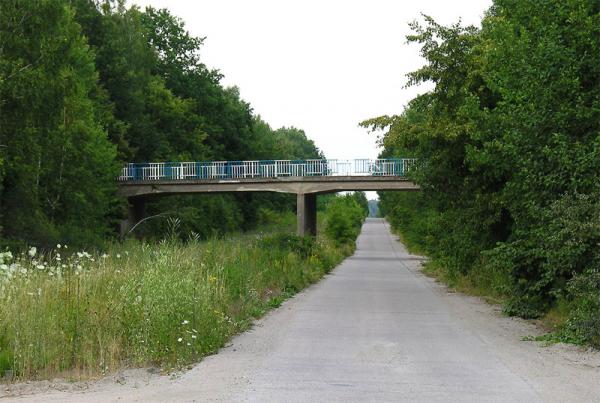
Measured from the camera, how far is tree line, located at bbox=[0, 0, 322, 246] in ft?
113

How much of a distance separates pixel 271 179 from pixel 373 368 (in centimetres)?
4654

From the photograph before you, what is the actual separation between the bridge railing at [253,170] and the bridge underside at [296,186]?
64cm

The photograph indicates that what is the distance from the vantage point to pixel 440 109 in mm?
23344

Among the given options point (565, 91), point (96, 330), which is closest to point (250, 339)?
point (96, 330)

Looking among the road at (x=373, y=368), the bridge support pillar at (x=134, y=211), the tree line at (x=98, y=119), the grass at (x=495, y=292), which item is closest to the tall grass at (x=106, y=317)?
the road at (x=373, y=368)

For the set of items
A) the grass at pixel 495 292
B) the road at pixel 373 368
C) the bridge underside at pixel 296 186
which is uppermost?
the bridge underside at pixel 296 186

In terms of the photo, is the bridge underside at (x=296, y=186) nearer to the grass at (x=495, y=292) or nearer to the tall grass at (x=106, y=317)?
the grass at (x=495, y=292)

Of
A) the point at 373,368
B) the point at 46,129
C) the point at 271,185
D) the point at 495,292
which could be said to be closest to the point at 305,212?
the point at 271,185

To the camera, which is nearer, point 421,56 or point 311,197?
point 421,56

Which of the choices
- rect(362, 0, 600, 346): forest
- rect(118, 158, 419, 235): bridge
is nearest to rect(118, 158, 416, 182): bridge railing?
rect(118, 158, 419, 235): bridge

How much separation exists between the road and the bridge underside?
37.3m

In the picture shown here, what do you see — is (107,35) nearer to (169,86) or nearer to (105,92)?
(105,92)

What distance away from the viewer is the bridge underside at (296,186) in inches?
2087

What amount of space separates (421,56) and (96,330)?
16054mm
